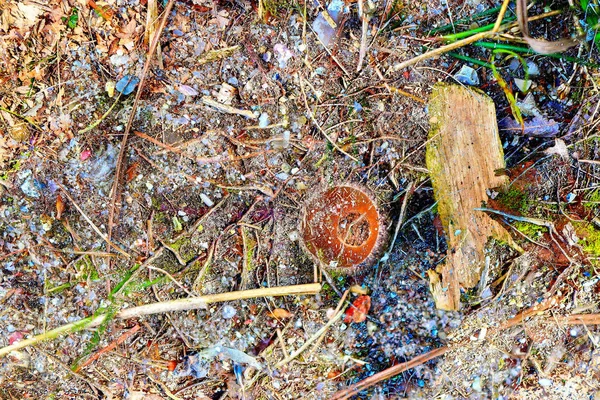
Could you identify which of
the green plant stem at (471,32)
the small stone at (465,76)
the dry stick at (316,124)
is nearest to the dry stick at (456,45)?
the green plant stem at (471,32)

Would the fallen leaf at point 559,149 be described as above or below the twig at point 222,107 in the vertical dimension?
below

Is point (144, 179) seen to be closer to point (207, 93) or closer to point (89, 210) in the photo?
point (89, 210)

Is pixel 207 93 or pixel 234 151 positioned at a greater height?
pixel 207 93

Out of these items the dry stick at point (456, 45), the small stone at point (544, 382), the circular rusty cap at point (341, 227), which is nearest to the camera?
the dry stick at point (456, 45)

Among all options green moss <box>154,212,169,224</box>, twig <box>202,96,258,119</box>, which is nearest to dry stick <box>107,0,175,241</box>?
green moss <box>154,212,169,224</box>

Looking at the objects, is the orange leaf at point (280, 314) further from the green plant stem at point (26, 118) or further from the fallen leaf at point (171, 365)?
the green plant stem at point (26, 118)

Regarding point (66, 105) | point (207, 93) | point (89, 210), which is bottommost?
point (89, 210)

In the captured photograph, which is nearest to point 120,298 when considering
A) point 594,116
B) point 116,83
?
point 116,83
